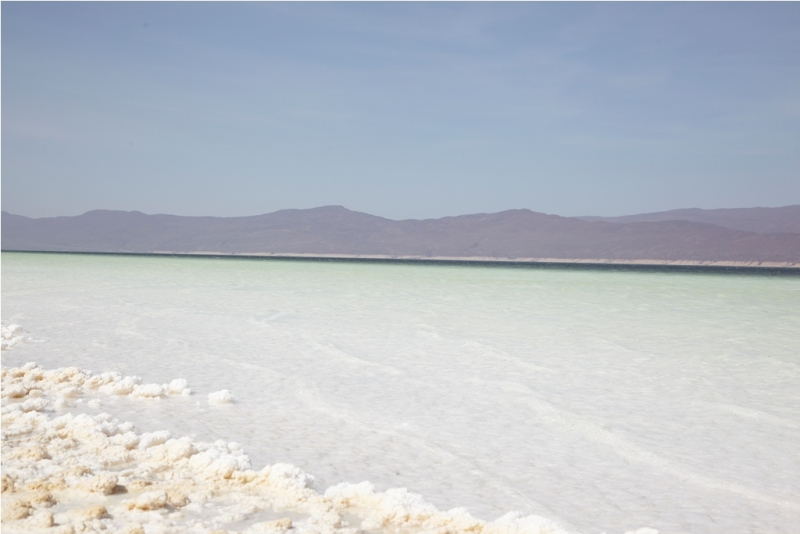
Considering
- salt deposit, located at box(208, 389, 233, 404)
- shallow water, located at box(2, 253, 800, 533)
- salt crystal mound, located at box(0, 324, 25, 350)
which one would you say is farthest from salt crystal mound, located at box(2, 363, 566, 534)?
salt crystal mound, located at box(0, 324, 25, 350)

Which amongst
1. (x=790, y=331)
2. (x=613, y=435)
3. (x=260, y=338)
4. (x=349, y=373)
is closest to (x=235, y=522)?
(x=613, y=435)

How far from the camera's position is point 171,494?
237 centimetres

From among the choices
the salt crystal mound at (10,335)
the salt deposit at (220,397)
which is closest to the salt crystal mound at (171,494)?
the salt deposit at (220,397)

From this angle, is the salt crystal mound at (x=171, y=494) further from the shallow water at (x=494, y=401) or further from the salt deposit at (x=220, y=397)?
the salt deposit at (x=220, y=397)

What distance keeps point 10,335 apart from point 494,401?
438 cm

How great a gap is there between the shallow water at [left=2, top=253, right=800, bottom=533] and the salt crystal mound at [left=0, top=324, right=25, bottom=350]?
0.21 m

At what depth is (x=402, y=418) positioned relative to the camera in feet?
12.6

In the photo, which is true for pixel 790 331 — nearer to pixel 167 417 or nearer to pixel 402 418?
pixel 402 418

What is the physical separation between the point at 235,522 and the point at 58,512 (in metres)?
0.54

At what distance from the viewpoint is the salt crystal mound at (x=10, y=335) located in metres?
5.64

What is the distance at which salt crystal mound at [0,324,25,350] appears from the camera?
5.64 meters

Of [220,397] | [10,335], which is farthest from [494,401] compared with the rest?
[10,335]

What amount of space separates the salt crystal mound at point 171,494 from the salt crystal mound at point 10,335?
2828 mm

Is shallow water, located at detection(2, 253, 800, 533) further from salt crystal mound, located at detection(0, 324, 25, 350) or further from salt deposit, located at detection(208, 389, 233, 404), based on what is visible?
salt crystal mound, located at detection(0, 324, 25, 350)
